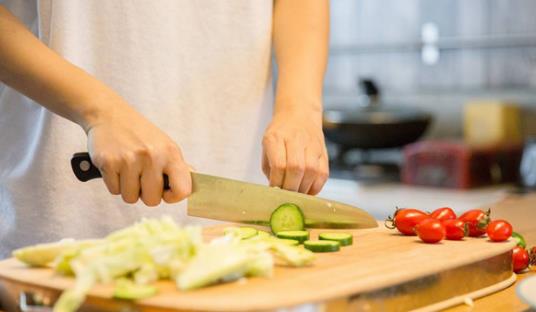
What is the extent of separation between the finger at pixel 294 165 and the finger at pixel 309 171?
0.01m

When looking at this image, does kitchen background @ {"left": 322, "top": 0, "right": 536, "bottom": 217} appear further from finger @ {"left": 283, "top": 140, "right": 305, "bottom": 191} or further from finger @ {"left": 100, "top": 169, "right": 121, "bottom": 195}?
finger @ {"left": 100, "top": 169, "right": 121, "bottom": 195}

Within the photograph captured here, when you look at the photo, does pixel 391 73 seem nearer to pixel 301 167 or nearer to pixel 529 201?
pixel 529 201

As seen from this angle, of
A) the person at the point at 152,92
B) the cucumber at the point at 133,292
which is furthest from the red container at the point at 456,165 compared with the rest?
the cucumber at the point at 133,292

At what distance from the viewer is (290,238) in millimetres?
1488

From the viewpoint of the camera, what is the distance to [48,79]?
1.49 metres

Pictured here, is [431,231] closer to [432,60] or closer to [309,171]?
[309,171]

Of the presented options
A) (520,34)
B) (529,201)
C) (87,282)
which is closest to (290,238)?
(87,282)

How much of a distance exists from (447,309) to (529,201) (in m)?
1.75

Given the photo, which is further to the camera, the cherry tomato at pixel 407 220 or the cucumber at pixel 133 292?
the cherry tomato at pixel 407 220

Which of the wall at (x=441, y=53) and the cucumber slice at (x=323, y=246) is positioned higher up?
the wall at (x=441, y=53)

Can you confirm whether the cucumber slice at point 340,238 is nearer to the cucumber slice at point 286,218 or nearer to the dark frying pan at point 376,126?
the cucumber slice at point 286,218

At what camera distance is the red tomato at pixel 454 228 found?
1.50 metres

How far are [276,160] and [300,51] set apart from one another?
0.31m

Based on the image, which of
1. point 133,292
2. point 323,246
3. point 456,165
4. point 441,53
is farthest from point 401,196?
point 133,292
